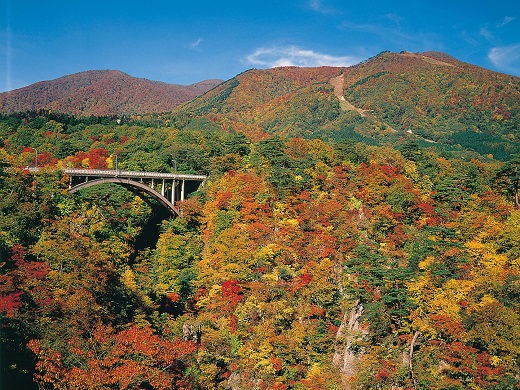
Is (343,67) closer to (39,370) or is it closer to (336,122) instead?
(336,122)

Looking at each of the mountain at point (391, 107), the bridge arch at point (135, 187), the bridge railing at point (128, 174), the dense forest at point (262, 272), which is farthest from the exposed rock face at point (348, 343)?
the mountain at point (391, 107)

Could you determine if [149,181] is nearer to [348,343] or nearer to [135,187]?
[135,187]

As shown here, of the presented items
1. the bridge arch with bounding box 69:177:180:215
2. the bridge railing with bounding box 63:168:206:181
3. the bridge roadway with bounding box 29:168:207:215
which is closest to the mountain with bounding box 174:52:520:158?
→ the bridge roadway with bounding box 29:168:207:215

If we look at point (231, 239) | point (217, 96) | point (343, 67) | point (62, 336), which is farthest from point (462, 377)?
point (343, 67)

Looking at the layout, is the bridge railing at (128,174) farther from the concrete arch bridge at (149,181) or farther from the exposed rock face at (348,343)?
the exposed rock face at (348,343)

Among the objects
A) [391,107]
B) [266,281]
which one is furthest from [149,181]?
[391,107]

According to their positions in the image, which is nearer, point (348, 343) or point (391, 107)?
point (348, 343)
